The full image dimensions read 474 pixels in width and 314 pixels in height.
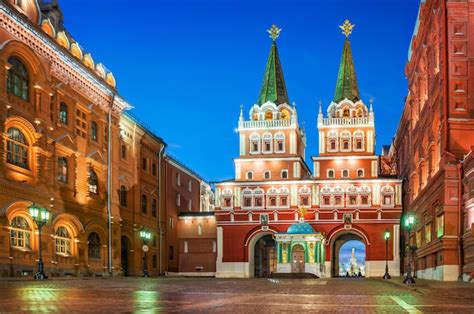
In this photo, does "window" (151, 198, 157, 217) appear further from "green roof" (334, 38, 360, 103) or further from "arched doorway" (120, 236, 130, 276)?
"green roof" (334, 38, 360, 103)

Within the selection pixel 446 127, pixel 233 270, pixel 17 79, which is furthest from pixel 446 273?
pixel 233 270

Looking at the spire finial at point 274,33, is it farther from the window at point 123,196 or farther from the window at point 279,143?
the window at point 123,196

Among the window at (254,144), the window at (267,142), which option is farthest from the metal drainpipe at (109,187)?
the window at (267,142)

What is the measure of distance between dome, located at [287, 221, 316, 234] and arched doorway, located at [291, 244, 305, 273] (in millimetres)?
1452

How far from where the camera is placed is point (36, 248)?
39.0 m

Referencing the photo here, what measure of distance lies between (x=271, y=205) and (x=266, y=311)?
60591mm

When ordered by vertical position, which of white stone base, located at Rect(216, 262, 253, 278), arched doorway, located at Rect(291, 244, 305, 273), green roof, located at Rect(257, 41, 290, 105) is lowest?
white stone base, located at Rect(216, 262, 253, 278)

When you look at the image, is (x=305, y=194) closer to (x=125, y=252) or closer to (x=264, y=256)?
(x=264, y=256)

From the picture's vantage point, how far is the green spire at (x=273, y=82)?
79.5 m

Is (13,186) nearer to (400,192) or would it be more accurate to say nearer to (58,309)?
(58,309)

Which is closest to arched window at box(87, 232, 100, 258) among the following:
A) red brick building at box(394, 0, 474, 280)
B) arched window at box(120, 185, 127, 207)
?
arched window at box(120, 185, 127, 207)

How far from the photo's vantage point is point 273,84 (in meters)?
81.1

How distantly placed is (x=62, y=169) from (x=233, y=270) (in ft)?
107

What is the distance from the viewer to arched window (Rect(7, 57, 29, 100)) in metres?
38.3
